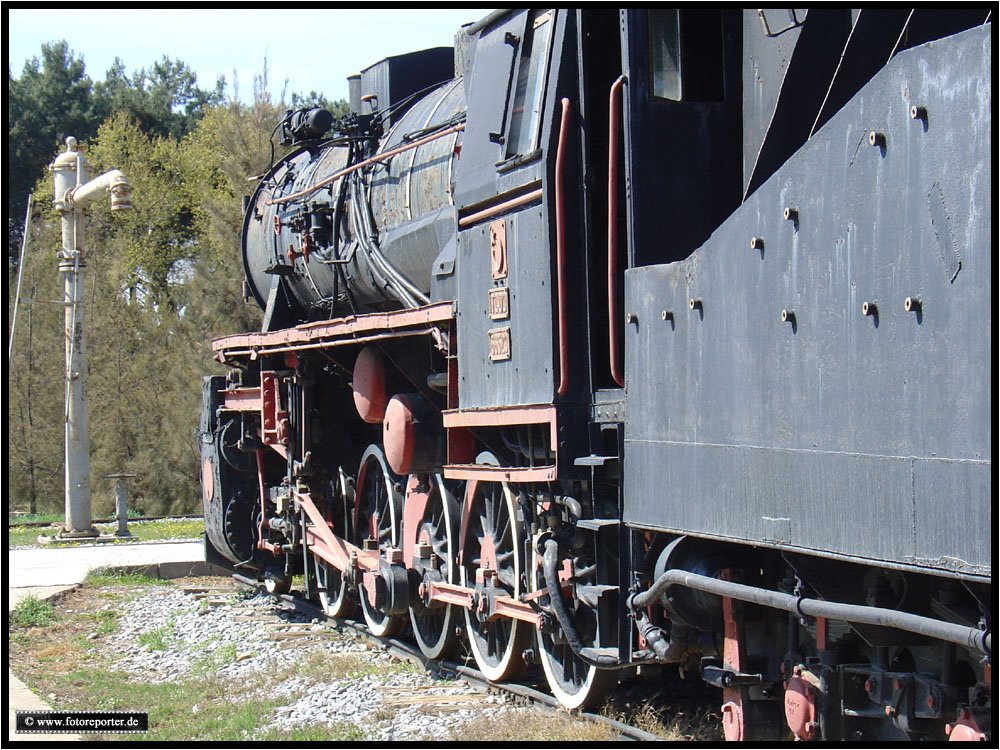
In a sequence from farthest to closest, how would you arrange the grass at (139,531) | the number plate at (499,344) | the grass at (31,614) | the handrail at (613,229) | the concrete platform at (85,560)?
the grass at (139,531) → the concrete platform at (85,560) → the grass at (31,614) → the number plate at (499,344) → the handrail at (613,229)

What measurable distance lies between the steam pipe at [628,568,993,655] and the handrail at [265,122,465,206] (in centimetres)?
346

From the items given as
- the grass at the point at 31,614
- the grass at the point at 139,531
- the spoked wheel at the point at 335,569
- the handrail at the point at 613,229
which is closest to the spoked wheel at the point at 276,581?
the spoked wheel at the point at 335,569

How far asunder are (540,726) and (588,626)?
0.70m

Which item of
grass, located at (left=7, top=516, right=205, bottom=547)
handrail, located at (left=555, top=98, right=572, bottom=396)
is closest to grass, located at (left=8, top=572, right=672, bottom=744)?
handrail, located at (left=555, top=98, right=572, bottom=396)

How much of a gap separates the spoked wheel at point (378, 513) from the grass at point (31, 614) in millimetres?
2911

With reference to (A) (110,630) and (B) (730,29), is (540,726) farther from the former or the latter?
(A) (110,630)

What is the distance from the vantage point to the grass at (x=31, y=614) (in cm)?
Answer: 1100

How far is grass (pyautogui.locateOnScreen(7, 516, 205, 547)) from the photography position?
719 inches

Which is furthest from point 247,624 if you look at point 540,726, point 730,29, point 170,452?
point 170,452

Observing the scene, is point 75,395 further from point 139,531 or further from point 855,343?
point 855,343

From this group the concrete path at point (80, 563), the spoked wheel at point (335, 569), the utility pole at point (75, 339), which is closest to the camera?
the spoked wheel at point (335, 569)

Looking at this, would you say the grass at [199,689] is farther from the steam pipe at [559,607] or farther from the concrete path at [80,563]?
the concrete path at [80,563]

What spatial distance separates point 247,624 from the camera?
35.6ft

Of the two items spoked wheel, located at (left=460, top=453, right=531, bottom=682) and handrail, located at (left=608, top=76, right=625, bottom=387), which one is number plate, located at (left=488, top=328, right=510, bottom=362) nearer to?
spoked wheel, located at (left=460, top=453, right=531, bottom=682)
